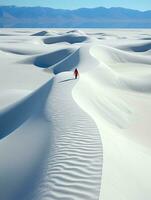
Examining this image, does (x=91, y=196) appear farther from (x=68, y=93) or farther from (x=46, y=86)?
(x=46, y=86)

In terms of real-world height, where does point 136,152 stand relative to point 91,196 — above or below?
below

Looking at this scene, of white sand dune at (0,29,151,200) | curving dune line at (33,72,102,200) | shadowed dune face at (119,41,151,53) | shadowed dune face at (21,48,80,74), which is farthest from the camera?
shadowed dune face at (119,41,151,53)

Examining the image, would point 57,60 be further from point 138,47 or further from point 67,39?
point 67,39

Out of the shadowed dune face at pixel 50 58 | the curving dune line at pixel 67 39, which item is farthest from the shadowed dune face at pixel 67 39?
the shadowed dune face at pixel 50 58

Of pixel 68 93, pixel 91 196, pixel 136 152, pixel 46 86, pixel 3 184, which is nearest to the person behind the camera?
pixel 91 196

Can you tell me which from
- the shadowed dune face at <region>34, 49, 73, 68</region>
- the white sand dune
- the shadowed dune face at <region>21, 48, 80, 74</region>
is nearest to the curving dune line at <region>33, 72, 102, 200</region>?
the white sand dune

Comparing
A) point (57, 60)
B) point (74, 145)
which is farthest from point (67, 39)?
point (74, 145)

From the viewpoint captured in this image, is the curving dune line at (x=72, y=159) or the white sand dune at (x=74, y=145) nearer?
the curving dune line at (x=72, y=159)

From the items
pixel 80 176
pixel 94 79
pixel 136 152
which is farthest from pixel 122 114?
pixel 80 176

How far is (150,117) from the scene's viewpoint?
1595 cm

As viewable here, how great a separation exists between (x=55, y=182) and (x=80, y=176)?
1.50ft

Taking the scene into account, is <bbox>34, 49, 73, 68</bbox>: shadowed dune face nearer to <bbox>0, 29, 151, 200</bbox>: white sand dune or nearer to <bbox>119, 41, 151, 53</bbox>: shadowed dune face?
<bbox>119, 41, 151, 53</bbox>: shadowed dune face

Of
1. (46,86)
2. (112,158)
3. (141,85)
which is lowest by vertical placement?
(141,85)

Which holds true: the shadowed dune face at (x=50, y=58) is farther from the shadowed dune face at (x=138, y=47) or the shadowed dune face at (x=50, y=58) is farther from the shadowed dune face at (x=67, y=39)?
the shadowed dune face at (x=67, y=39)
